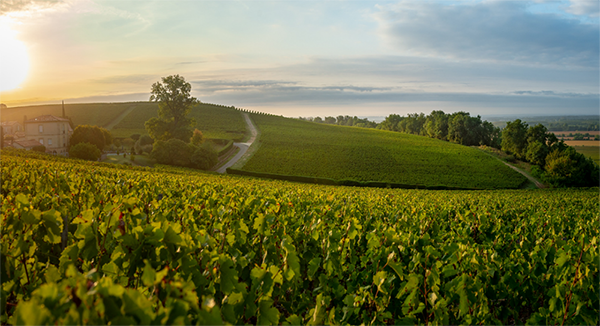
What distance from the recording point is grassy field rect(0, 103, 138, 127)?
108 metres

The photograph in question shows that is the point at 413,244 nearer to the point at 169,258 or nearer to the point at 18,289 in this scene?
the point at 169,258

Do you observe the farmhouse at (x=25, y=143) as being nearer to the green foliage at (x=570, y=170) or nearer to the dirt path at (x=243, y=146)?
the dirt path at (x=243, y=146)

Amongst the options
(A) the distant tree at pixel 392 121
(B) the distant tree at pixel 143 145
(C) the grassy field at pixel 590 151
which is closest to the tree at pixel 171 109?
(B) the distant tree at pixel 143 145

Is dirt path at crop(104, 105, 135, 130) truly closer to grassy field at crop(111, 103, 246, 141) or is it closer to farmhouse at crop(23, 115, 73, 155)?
grassy field at crop(111, 103, 246, 141)

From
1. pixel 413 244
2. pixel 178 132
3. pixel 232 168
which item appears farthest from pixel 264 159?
pixel 413 244

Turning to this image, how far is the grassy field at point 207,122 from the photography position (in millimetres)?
86875

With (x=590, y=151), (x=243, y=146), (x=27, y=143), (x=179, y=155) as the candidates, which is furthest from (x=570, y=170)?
(x=27, y=143)

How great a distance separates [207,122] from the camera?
10138cm

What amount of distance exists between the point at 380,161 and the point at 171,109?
39323 millimetres

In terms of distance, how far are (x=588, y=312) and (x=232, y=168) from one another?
163 ft

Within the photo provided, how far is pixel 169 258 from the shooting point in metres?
2.46

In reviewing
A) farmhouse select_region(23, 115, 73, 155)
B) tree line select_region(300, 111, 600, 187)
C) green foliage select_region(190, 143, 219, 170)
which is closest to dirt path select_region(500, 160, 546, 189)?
tree line select_region(300, 111, 600, 187)

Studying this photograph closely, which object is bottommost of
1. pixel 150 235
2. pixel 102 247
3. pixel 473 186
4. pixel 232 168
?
pixel 473 186

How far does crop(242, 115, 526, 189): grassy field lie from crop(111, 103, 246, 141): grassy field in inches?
459
